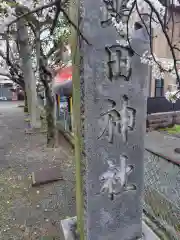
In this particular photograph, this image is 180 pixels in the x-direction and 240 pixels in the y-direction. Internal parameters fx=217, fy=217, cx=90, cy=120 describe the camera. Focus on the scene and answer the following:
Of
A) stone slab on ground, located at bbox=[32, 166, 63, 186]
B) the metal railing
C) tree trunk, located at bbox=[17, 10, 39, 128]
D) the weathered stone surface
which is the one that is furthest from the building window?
the weathered stone surface

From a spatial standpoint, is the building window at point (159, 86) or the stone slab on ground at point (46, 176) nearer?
the stone slab on ground at point (46, 176)

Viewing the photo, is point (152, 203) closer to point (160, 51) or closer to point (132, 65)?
point (132, 65)

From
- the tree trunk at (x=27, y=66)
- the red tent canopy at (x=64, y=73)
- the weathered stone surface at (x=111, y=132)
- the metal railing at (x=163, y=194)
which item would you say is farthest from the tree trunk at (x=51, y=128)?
the weathered stone surface at (x=111, y=132)

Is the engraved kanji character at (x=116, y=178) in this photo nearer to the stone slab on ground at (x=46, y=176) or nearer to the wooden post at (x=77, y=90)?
the wooden post at (x=77, y=90)

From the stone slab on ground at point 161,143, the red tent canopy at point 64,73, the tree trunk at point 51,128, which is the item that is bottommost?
the stone slab on ground at point 161,143

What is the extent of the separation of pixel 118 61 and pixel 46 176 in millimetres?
3939

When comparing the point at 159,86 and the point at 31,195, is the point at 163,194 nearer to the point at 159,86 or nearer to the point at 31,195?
the point at 31,195

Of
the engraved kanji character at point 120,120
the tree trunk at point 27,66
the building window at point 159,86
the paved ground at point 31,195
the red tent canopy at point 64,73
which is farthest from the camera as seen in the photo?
the building window at point 159,86

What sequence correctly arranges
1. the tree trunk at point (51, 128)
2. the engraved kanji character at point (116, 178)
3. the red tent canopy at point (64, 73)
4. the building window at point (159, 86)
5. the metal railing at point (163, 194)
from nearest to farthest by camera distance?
the engraved kanji character at point (116, 178), the metal railing at point (163, 194), the tree trunk at point (51, 128), the red tent canopy at point (64, 73), the building window at point (159, 86)

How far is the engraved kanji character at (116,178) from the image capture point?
8.51 feet

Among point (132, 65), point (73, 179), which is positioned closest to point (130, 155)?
point (132, 65)

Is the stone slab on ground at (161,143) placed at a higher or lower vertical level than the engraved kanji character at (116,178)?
lower

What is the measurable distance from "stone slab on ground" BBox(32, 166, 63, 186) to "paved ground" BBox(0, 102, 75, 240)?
0.42 ft

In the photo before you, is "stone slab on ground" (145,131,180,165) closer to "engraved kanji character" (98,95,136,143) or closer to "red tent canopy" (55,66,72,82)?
"engraved kanji character" (98,95,136,143)
